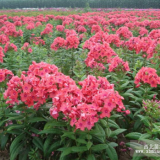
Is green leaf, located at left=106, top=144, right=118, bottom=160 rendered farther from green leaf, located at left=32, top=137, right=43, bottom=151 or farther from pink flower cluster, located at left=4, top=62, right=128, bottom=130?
green leaf, located at left=32, top=137, right=43, bottom=151

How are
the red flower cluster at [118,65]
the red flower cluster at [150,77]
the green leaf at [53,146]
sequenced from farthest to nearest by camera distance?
the red flower cluster at [118,65] → the red flower cluster at [150,77] → the green leaf at [53,146]

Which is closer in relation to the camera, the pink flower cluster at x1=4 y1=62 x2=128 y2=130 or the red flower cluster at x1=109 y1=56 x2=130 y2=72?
the pink flower cluster at x1=4 y1=62 x2=128 y2=130

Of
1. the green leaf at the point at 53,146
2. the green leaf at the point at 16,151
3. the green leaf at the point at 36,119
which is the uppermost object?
the green leaf at the point at 36,119

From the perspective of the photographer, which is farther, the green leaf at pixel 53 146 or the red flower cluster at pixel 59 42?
the red flower cluster at pixel 59 42

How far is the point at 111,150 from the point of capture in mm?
2482

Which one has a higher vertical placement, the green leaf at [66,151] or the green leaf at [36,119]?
the green leaf at [36,119]

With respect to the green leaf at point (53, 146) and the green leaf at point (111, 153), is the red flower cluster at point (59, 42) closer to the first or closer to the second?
the green leaf at point (53, 146)

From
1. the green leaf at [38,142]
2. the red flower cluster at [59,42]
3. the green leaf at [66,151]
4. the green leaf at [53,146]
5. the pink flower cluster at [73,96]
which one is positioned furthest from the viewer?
the red flower cluster at [59,42]

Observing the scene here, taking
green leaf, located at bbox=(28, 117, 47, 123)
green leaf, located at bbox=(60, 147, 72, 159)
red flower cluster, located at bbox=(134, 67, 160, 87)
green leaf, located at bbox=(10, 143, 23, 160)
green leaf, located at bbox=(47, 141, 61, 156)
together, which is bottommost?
green leaf, located at bbox=(10, 143, 23, 160)

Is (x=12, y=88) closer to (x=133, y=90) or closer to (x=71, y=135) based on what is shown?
(x=71, y=135)

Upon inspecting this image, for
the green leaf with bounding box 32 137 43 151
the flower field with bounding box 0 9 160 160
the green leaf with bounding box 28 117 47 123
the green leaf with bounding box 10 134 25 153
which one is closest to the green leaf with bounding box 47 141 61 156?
the flower field with bounding box 0 9 160 160

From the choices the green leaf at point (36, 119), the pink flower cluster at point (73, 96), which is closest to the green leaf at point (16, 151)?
the green leaf at point (36, 119)

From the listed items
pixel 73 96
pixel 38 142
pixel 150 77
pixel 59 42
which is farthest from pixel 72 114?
pixel 59 42

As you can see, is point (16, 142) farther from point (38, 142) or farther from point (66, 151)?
point (66, 151)
